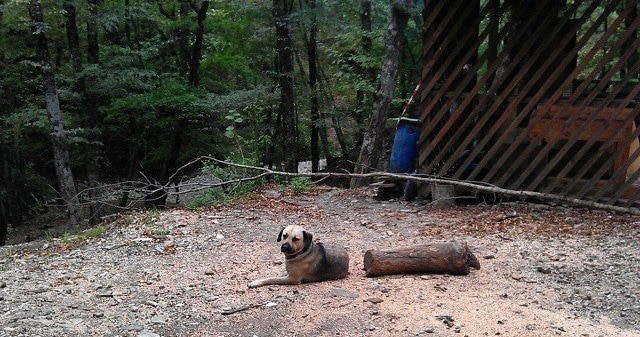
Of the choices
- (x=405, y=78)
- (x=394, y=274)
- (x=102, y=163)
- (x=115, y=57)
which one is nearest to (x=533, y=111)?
(x=394, y=274)

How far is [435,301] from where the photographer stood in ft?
16.0

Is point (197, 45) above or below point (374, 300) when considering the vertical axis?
above

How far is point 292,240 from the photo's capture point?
516 cm

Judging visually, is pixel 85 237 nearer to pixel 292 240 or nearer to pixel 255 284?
pixel 255 284

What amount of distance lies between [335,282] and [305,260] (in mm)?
388

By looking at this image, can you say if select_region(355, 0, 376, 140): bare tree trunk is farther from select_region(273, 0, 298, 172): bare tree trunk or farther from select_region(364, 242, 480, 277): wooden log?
select_region(364, 242, 480, 277): wooden log

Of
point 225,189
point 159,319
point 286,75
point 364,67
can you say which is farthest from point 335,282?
point 364,67

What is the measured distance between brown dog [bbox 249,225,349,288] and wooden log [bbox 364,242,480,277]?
0.33 meters

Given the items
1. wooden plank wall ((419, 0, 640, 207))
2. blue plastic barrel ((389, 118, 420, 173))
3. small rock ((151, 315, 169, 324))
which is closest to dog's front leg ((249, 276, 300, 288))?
small rock ((151, 315, 169, 324))

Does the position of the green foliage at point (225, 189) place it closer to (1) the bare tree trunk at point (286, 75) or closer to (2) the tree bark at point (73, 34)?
(1) the bare tree trunk at point (286, 75)

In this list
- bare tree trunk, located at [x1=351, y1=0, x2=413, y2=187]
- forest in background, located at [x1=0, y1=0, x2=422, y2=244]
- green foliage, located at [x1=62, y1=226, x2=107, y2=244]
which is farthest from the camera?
forest in background, located at [x1=0, y1=0, x2=422, y2=244]

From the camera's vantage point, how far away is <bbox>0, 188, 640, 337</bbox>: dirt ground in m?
4.56

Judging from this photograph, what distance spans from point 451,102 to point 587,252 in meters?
3.23

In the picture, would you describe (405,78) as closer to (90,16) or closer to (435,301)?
(90,16)
